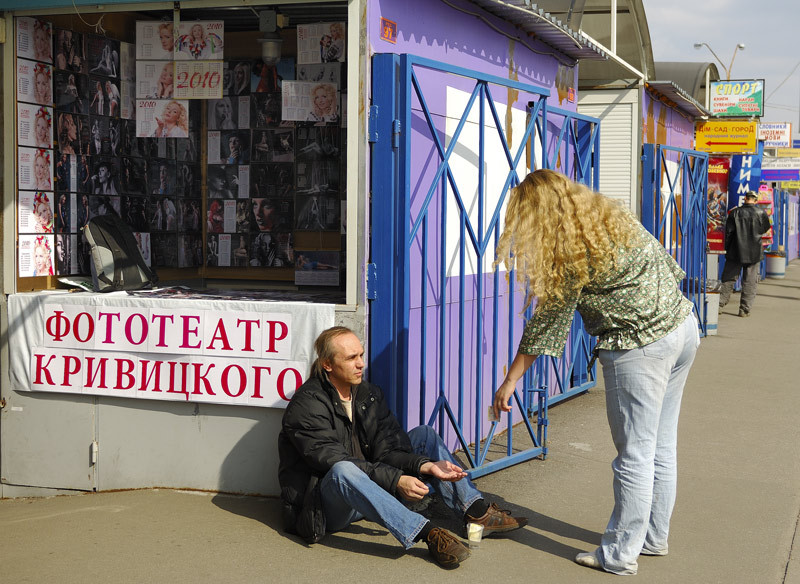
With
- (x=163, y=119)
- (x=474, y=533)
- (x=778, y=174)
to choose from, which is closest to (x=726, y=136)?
(x=778, y=174)

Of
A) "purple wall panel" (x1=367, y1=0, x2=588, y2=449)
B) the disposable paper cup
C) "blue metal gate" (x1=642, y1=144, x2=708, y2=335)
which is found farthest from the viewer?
"blue metal gate" (x1=642, y1=144, x2=708, y2=335)

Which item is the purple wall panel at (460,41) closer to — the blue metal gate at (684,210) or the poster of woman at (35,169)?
the poster of woman at (35,169)

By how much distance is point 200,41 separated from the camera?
632 cm

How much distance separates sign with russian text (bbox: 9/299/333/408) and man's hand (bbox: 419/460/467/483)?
106 cm

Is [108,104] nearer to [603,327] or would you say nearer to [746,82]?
[603,327]

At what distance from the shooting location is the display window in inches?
239

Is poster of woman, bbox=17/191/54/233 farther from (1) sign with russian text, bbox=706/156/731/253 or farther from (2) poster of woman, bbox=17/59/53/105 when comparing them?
(1) sign with russian text, bbox=706/156/731/253

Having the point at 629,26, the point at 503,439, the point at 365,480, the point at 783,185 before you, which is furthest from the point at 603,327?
the point at 783,185

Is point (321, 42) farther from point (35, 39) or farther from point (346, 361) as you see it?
point (346, 361)

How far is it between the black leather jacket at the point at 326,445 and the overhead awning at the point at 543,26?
2987 millimetres

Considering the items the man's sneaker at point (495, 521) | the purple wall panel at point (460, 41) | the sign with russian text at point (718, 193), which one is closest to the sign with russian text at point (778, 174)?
the sign with russian text at point (718, 193)

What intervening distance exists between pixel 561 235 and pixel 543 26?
3624 millimetres

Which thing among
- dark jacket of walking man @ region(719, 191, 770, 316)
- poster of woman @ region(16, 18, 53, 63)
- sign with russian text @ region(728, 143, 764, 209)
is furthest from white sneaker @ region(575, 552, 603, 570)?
sign with russian text @ region(728, 143, 764, 209)

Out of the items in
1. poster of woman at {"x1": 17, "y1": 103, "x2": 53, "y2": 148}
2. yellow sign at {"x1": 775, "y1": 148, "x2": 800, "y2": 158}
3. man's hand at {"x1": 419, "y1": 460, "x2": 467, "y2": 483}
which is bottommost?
man's hand at {"x1": 419, "y1": 460, "x2": 467, "y2": 483}
